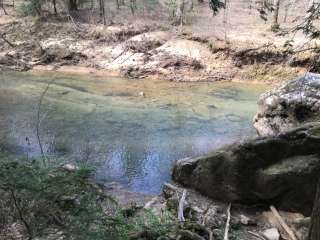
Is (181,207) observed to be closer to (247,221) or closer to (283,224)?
(247,221)

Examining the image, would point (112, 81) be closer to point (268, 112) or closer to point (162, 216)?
point (268, 112)

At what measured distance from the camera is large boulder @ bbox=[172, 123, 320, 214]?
23.4 ft

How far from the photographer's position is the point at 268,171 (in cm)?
738

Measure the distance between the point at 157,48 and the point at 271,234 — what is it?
14.5m

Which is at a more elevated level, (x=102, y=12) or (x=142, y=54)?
(x=102, y=12)

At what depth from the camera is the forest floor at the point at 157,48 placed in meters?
18.8

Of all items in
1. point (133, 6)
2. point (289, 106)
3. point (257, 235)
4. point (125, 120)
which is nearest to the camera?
point (257, 235)

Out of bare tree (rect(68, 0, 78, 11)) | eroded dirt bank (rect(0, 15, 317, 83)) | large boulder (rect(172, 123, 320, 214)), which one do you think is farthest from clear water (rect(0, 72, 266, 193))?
bare tree (rect(68, 0, 78, 11))

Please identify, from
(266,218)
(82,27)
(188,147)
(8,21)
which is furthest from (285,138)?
(8,21)

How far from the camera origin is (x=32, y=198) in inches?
152

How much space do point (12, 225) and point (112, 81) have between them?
45.8ft

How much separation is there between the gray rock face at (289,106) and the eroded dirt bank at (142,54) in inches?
303

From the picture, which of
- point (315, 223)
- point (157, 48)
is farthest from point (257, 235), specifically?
point (157, 48)

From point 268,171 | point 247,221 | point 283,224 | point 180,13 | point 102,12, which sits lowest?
point 247,221
